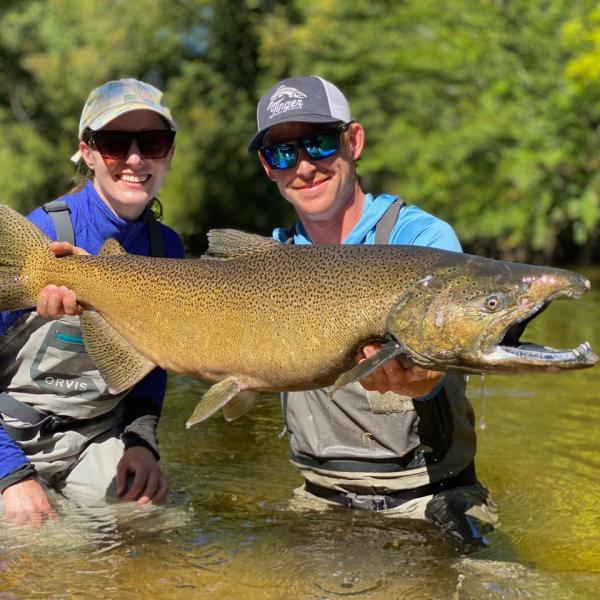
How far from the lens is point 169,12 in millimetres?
29812

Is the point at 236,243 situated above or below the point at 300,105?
below

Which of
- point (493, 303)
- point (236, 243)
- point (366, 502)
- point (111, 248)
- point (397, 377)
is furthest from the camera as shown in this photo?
point (366, 502)

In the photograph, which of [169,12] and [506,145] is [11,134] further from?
[506,145]

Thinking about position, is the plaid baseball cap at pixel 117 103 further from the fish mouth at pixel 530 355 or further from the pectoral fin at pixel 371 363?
the fish mouth at pixel 530 355

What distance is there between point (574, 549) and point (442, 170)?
19105 millimetres

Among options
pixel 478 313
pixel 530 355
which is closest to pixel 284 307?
pixel 478 313

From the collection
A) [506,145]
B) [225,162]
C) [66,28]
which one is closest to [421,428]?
[506,145]

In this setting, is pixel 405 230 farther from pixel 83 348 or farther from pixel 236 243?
pixel 83 348

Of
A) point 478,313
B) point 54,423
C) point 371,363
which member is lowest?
point 54,423

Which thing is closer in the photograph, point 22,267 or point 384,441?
point 22,267

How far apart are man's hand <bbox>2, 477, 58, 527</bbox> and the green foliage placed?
14551 mm

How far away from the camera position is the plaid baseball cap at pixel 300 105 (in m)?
4.07

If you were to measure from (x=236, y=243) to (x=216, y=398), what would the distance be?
64 cm

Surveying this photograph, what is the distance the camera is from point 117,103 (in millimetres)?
4359
